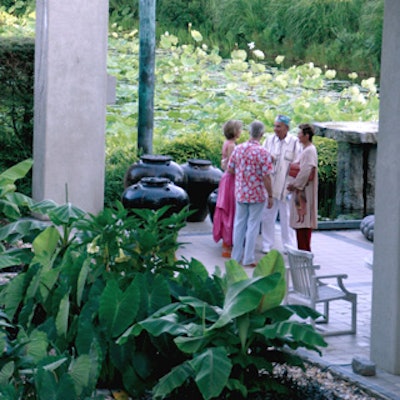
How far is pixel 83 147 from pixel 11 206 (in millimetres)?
4506

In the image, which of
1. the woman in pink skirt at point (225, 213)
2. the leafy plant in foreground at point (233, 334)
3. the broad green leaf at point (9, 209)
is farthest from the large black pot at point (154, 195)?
the leafy plant in foreground at point (233, 334)

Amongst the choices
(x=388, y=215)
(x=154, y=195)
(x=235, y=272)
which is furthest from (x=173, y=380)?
(x=154, y=195)

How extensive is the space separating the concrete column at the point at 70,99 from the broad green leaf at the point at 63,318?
22.3 feet

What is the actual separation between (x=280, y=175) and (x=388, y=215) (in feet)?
15.5

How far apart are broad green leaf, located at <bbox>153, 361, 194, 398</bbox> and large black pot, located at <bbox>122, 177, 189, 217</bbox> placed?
19.1 ft

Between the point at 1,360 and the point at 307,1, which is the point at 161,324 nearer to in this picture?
the point at 1,360

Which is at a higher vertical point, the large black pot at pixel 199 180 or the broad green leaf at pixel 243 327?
the large black pot at pixel 199 180

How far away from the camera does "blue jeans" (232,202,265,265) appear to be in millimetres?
12086

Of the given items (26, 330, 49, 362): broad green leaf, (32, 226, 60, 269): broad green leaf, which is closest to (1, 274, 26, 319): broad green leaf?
(32, 226, 60, 269): broad green leaf

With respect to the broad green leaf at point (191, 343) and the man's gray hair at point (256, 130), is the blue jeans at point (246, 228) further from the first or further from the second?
the broad green leaf at point (191, 343)

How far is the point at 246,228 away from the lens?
1228 centimetres

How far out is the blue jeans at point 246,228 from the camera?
12.1 metres

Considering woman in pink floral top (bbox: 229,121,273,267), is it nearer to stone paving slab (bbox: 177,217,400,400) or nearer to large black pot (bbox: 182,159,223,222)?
stone paving slab (bbox: 177,217,400,400)

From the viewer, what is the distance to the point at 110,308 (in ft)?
24.6
